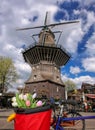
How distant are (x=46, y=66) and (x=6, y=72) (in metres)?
8.51

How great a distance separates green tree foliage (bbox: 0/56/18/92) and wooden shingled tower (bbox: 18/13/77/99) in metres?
3.96

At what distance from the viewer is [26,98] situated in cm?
413

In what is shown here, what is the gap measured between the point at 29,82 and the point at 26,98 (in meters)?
43.0

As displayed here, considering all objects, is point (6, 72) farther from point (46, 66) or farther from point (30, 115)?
point (30, 115)

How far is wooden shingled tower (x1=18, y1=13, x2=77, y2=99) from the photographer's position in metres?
45.5

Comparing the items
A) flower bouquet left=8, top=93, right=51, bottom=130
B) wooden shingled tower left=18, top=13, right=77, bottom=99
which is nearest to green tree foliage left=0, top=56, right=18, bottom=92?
wooden shingled tower left=18, top=13, right=77, bottom=99

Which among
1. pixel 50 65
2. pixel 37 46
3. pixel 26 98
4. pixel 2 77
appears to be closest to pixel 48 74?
pixel 50 65

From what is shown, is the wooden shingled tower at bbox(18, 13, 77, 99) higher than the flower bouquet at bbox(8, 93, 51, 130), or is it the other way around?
the wooden shingled tower at bbox(18, 13, 77, 99)

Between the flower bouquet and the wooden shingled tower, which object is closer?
the flower bouquet

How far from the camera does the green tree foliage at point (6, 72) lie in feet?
164

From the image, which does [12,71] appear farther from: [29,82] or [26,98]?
[26,98]

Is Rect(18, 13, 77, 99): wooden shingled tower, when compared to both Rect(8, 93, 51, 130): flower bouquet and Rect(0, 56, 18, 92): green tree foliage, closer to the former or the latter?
Rect(0, 56, 18, 92): green tree foliage

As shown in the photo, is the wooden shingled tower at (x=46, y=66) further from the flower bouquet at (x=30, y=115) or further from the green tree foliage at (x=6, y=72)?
the flower bouquet at (x=30, y=115)

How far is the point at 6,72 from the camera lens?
5062cm
